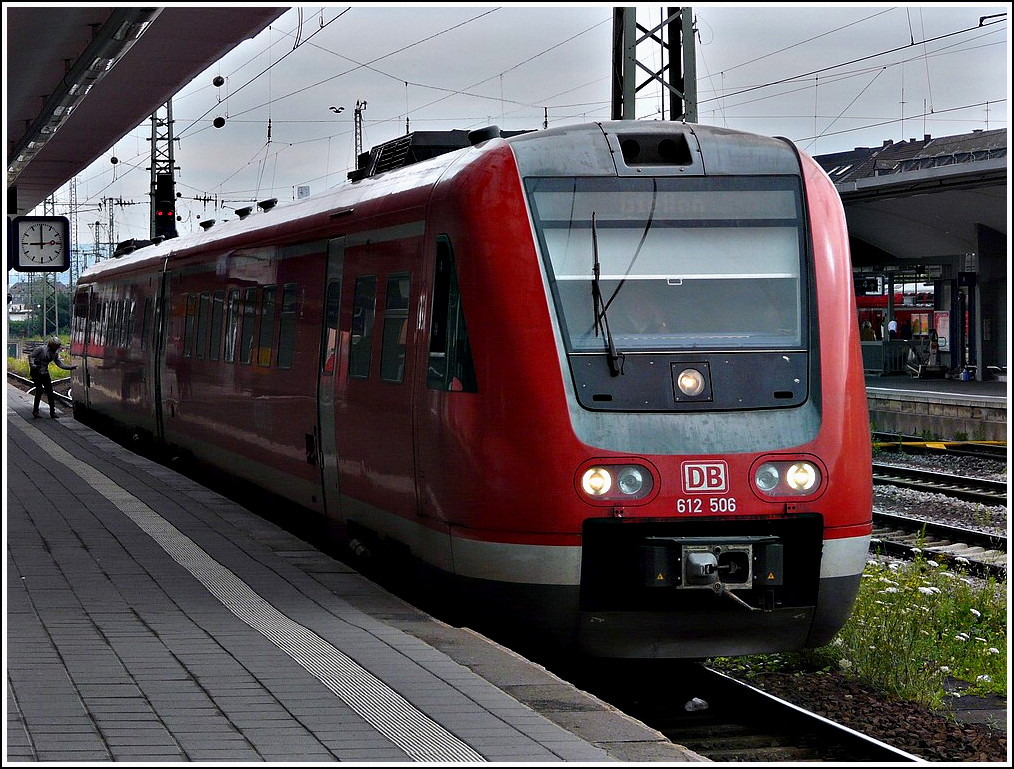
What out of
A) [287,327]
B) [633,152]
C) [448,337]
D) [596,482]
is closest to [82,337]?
[287,327]

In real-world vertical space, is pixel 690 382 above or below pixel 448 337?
below

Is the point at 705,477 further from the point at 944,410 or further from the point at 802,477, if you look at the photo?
the point at 944,410

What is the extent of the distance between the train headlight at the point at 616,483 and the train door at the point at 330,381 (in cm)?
326

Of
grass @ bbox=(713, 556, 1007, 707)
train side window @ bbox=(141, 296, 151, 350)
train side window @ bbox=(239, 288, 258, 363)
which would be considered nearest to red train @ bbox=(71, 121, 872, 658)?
grass @ bbox=(713, 556, 1007, 707)

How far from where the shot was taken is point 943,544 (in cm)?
1373

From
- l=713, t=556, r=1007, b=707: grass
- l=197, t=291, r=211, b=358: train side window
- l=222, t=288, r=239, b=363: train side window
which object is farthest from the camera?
l=197, t=291, r=211, b=358: train side window

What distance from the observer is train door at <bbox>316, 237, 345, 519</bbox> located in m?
9.97

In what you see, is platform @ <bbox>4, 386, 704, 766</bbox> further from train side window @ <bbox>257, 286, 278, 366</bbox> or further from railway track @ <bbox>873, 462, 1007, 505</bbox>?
railway track @ <bbox>873, 462, 1007, 505</bbox>

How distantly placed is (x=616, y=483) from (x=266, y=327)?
18.8ft

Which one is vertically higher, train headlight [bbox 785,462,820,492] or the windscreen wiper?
the windscreen wiper

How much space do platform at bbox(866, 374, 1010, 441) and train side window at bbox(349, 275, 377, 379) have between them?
53.9 feet

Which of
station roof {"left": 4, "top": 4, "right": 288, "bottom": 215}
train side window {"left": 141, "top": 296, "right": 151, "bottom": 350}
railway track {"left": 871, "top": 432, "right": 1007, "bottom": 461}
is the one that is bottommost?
railway track {"left": 871, "top": 432, "right": 1007, "bottom": 461}

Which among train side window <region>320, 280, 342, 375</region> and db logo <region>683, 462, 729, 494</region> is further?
train side window <region>320, 280, 342, 375</region>

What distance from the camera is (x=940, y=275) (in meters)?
37.5
